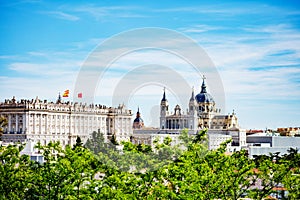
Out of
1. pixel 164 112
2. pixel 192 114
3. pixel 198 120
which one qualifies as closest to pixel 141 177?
pixel 192 114

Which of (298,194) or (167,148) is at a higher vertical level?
(167,148)

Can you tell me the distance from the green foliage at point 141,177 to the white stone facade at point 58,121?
88154 mm

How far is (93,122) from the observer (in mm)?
127812

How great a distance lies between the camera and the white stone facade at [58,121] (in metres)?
115

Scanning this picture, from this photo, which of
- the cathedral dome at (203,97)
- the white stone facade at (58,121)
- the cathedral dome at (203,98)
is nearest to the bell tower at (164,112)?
the cathedral dome at (203,98)

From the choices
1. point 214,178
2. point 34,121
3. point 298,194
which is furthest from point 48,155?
point 34,121

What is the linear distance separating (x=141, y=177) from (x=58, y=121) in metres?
101

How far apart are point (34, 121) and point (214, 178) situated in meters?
95.9

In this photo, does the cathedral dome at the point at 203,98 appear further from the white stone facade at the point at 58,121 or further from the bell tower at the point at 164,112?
the white stone facade at the point at 58,121

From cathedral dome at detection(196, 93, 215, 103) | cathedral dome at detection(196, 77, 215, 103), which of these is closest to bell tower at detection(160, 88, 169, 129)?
cathedral dome at detection(196, 93, 215, 103)

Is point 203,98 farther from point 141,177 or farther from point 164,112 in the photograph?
point 141,177

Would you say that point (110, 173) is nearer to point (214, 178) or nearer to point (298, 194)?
point (214, 178)

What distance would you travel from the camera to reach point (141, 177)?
2300 cm

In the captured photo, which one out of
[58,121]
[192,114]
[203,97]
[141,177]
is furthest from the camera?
[203,97]
